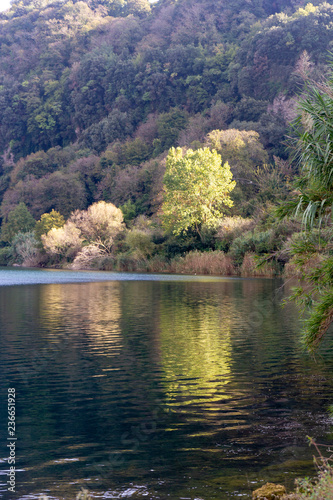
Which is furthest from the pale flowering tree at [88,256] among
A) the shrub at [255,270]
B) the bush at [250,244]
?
the shrub at [255,270]

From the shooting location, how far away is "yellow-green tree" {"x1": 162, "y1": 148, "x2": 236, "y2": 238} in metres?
63.1

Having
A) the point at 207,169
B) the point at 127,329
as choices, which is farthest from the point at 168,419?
the point at 207,169

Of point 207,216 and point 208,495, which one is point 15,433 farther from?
point 207,216

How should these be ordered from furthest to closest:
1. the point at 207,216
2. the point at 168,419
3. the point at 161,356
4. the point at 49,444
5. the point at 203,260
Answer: the point at 207,216 < the point at 203,260 < the point at 161,356 < the point at 168,419 < the point at 49,444

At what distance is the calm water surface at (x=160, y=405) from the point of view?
24.6 feet

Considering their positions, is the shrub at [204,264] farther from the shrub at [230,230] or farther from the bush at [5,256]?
the bush at [5,256]

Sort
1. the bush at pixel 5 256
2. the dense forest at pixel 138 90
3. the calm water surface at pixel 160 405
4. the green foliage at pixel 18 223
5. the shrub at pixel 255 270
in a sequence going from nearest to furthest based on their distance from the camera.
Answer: the calm water surface at pixel 160 405, the shrub at pixel 255 270, the dense forest at pixel 138 90, the bush at pixel 5 256, the green foliage at pixel 18 223

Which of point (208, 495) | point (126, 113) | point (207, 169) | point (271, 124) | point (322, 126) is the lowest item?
point (208, 495)

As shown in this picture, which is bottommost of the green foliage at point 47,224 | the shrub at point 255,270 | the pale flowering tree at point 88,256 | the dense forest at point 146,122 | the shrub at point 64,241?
the shrub at point 255,270

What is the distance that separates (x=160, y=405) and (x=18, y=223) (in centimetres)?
8762

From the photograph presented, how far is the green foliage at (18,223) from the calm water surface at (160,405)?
73.4 m

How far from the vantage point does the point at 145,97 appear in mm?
120312

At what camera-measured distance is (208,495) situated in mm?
6906

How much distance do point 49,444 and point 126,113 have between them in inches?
4573
